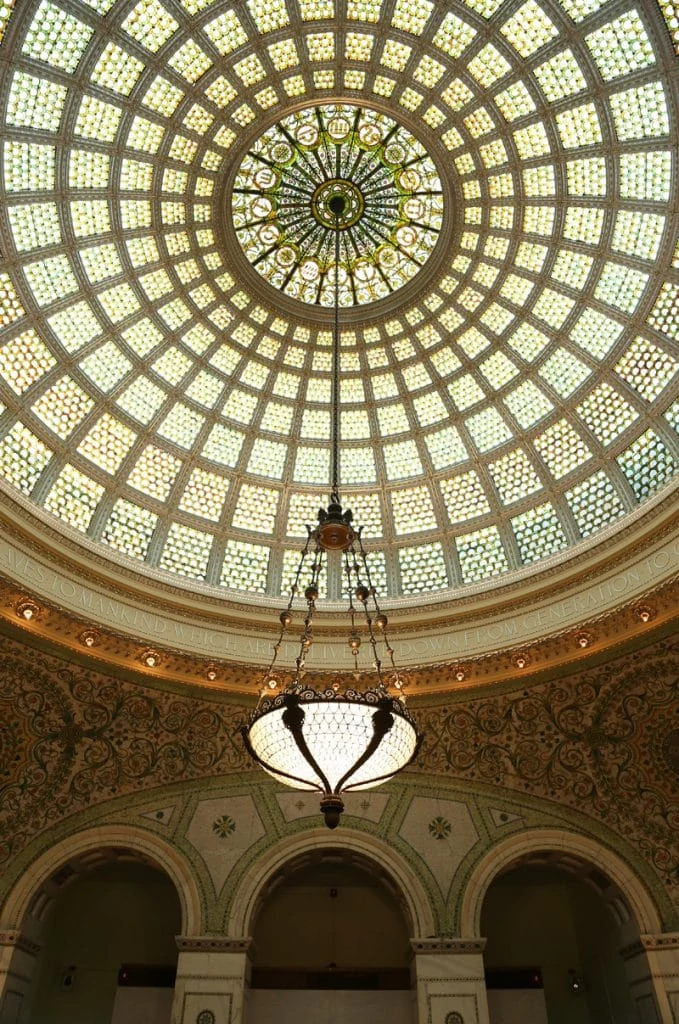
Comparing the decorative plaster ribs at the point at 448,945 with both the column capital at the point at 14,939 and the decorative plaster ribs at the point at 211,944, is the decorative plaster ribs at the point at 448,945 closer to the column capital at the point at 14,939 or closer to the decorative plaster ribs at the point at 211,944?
the decorative plaster ribs at the point at 211,944

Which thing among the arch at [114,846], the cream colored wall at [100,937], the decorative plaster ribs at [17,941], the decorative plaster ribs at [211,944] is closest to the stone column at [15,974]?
the decorative plaster ribs at [17,941]

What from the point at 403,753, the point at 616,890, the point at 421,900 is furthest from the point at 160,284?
the point at 616,890

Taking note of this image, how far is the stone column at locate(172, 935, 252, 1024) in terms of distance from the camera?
10602mm

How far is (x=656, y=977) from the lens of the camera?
34.5ft

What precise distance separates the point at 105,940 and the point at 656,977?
9.25m

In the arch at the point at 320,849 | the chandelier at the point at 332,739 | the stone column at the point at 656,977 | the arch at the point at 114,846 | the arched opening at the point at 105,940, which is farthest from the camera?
the arched opening at the point at 105,940

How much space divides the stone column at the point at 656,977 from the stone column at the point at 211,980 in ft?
19.5

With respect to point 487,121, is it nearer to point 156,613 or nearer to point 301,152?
point 301,152

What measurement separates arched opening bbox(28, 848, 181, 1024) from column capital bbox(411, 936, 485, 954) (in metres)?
4.44

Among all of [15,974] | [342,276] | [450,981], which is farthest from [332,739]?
[342,276]

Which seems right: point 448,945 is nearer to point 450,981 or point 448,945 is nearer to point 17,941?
point 450,981

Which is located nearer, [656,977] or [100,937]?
[656,977]

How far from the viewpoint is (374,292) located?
13.8m

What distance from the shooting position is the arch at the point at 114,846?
36.8ft
